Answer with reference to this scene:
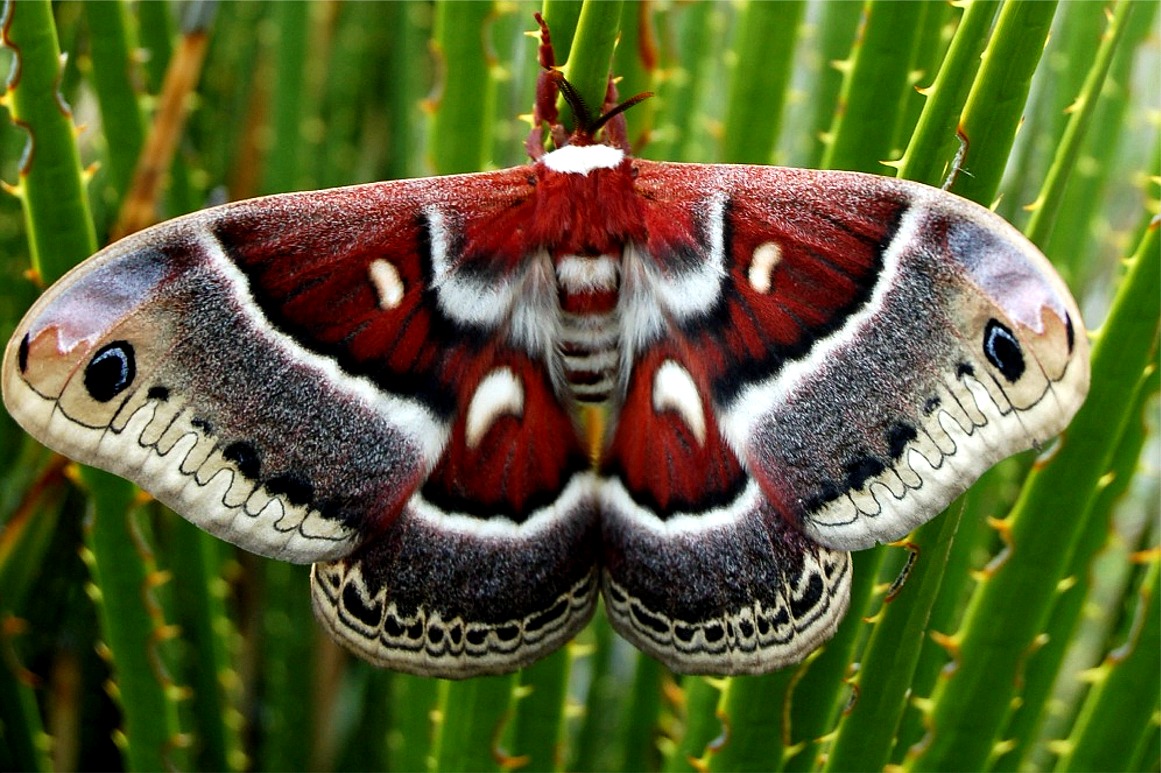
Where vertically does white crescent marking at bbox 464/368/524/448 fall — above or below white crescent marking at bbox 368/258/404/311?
below

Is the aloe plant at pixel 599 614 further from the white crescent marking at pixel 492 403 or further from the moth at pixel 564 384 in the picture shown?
the white crescent marking at pixel 492 403

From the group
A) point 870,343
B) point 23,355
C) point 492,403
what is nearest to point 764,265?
point 870,343

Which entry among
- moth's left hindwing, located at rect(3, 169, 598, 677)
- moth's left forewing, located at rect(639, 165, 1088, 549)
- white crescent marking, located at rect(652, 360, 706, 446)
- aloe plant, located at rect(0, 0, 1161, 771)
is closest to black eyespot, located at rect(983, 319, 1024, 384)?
moth's left forewing, located at rect(639, 165, 1088, 549)

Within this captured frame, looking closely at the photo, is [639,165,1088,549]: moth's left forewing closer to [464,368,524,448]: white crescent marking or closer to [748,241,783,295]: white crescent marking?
[748,241,783,295]: white crescent marking

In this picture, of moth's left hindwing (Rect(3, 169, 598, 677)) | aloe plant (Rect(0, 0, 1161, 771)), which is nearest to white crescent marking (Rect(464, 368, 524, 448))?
moth's left hindwing (Rect(3, 169, 598, 677))

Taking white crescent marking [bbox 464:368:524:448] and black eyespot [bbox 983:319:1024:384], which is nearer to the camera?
black eyespot [bbox 983:319:1024:384]

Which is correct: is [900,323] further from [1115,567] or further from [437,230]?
[1115,567]

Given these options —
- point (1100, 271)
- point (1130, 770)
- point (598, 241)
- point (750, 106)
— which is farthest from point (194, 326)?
point (1100, 271)

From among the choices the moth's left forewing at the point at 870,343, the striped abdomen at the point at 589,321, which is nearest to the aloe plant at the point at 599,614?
the moth's left forewing at the point at 870,343
